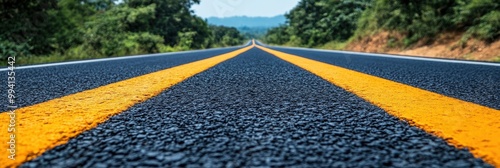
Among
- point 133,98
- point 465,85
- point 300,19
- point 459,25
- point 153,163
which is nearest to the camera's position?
point 153,163

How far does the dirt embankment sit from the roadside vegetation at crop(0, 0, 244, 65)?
9.76 meters

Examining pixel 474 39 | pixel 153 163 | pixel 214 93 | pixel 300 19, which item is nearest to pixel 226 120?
pixel 153 163

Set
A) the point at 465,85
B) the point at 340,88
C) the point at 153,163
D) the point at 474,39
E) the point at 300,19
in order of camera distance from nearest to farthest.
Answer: the point at 153,163 < the point at 340,88 < the point at 465,85 < the point at 474,39 < the point at 300,19

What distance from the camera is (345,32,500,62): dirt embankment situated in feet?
26.9

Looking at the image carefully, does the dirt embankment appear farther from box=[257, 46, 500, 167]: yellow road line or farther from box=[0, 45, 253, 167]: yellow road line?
box=[0, 45, 253, 167]: yellow road line

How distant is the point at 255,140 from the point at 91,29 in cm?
2034

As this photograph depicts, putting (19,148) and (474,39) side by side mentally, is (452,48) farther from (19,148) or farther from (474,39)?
(19,148)

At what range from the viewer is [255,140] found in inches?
29.0

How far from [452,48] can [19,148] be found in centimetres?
1092

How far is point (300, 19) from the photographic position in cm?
3684

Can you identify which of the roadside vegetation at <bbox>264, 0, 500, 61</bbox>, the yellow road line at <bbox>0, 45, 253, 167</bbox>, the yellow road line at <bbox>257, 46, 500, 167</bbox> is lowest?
the yellow road line at <bbox>0, 45, 253, 167</bbox>

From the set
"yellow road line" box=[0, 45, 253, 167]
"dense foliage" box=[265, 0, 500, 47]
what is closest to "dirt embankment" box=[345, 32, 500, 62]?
"dense foliage" box=[265, 0, 500, 47]

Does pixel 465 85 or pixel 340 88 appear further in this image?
pixel 465 85

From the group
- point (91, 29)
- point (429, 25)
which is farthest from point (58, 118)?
point (91, 29)
